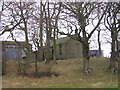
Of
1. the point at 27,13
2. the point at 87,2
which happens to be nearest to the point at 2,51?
the point at 27,13

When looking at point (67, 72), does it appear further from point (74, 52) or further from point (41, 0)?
point (74, 52)

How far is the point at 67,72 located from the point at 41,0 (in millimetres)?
8116

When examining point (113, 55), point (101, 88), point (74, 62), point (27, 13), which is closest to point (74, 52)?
point (74, 62)

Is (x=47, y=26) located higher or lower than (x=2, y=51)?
higher

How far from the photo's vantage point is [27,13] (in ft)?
65.7

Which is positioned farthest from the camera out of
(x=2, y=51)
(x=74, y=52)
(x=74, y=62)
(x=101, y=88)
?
(x=74, y=52)

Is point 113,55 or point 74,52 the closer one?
point 113,55

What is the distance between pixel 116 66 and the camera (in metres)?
20.3

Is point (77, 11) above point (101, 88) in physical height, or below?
above

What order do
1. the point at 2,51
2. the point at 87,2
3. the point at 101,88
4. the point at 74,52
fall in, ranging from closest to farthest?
the point at 101,88 → the point at 87,2 → the point at 2,51 → the point at 74,52

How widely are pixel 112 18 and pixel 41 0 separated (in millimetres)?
7683

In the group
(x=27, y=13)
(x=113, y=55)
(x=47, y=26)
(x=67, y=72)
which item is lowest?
(x=67, y=72)

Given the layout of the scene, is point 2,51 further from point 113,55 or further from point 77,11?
point 113,55

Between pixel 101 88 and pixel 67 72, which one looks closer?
pixel 101 88
